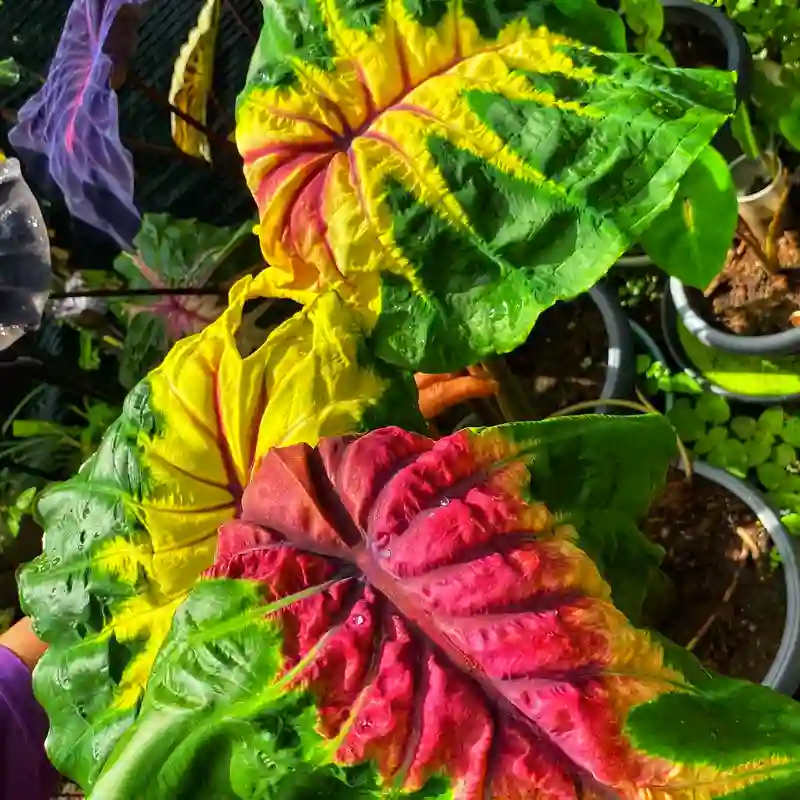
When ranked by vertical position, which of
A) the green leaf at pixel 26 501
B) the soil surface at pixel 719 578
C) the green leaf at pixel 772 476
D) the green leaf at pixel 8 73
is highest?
the green leaf at pixel 8 73

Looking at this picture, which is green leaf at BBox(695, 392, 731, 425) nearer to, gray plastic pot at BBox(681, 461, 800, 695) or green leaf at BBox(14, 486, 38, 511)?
gray plastic pot at BBox(681, 461, 800, 695)

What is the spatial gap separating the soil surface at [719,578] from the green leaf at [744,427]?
0.28 feet

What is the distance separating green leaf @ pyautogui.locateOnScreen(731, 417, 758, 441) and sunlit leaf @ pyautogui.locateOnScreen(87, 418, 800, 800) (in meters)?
0.56

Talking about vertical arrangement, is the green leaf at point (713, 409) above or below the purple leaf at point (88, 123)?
below

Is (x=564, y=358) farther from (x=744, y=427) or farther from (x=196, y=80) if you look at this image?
(x=196, y=80)

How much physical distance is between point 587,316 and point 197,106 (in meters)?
0.57

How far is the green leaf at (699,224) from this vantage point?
2.23 feet

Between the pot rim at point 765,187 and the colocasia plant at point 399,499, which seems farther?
the pot rim at point 765,187

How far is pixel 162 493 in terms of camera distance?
0.67 metres

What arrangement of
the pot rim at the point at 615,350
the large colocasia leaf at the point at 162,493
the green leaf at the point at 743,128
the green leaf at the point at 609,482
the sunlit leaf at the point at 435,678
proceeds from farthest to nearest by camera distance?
1. the pot rim at the point at 615,350
2. the green leaf at the point at 743,128
3. the large colocasia leaf at the point at 162,493
4. the green leaf at the point at 609,482
5. the sunlit leaf at the point at 435,678

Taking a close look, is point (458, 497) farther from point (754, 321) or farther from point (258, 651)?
point (754, 321)

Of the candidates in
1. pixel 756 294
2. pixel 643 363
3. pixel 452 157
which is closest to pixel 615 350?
pixel 643 363

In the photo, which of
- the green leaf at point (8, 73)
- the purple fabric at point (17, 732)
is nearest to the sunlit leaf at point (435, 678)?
the purple fabric at point (17, 732)

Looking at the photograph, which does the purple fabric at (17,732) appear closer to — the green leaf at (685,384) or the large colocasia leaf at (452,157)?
the large colocasia leaf at (452,157)
